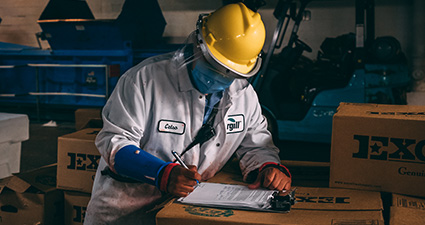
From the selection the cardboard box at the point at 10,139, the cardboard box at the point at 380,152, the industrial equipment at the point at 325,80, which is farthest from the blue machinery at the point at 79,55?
the cardboard box at the point at 380,152

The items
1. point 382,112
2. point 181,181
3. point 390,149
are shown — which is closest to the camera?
point 181,181

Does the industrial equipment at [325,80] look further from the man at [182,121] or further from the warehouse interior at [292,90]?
the man at [182,121]

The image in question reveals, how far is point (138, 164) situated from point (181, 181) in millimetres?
175

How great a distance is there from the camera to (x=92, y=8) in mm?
8859

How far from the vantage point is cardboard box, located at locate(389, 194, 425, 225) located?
1.28 m

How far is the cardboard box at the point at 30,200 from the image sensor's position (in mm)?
2314

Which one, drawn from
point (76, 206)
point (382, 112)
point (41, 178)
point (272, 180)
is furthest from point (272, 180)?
point (41, 178)

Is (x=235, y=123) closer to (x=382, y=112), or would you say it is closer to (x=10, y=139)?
(x=382, y=112)

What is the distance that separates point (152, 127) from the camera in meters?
1.70

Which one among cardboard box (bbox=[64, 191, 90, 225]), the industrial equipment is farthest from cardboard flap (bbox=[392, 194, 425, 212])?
the industrial equipment

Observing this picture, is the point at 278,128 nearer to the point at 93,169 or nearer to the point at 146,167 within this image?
the point at 93,169

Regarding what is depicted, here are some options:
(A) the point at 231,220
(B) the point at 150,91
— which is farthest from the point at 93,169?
(A) the point at 231,220

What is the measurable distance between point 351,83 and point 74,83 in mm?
4838

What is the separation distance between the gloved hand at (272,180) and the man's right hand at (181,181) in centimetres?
30
